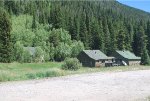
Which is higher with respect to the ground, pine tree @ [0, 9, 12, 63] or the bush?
pine tree @ [0, 9, 12, 63]

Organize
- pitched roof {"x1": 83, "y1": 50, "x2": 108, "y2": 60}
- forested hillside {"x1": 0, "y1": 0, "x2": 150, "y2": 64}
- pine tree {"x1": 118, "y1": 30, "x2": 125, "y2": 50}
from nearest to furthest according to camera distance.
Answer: pitched roof {"x1": 83, "y1": 50, "x2": 108, "y2": 60} → forested hillside {"x1": 0, "y1": 0, "x2": 150, "y2": 64} → pine tree {"x1": 118, "y1": 30, "x2": 125, "y2": 50}

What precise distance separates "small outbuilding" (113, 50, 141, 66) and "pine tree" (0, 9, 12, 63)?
3801 centimetres

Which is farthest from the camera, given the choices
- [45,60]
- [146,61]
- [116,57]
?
[116,57]

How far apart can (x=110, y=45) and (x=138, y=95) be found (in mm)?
89993

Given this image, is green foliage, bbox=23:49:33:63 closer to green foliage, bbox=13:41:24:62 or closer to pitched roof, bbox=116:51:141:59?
green foliage, bbox=13:41:24:62

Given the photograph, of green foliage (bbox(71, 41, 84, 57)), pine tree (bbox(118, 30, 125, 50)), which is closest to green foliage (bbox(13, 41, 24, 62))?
green foliage (bbox(71, 41, 84, 57))

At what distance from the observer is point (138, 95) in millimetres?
28344

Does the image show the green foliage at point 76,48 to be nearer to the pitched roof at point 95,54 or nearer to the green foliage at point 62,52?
the green foliage at point 62,52

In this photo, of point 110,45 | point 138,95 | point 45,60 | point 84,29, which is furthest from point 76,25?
point 138,95

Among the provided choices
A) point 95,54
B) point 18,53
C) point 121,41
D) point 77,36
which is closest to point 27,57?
point 18,53

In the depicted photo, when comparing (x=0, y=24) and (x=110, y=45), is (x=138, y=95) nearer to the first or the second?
(x=0, y=24)

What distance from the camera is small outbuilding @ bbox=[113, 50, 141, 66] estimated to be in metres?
111

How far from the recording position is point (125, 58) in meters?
111

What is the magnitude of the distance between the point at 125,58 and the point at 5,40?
40579 millimetres
